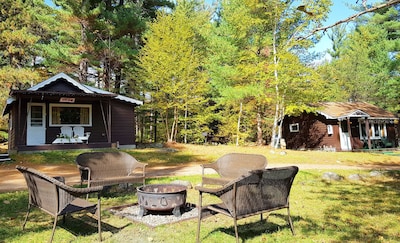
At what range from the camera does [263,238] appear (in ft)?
11.5

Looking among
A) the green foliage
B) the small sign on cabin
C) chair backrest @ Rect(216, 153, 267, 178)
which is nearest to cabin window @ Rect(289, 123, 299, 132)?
the green foliage

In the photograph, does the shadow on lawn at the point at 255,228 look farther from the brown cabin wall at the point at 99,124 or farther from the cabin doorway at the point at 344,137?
the cabin doorway at the point at 344,137

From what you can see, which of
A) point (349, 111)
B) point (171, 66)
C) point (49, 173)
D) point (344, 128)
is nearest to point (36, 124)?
point (49, 173)

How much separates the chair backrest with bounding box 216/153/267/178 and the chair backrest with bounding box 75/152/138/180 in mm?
2071

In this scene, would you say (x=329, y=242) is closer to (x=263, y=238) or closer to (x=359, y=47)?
(x=263, y=238)

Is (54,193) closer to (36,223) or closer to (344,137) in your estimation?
(36,223)

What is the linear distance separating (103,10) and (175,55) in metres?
5.74

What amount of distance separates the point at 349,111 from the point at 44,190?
2104cm

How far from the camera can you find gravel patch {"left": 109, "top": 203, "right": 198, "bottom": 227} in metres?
4.20

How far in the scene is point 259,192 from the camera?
3.35 metres

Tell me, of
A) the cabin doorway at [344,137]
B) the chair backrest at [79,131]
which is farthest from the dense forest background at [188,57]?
the chair backrest at [79,131]

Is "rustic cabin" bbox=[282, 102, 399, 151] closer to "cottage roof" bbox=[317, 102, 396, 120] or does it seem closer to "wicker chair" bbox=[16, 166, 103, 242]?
"cottage roof" bbox=[317, 102, 396, 120]

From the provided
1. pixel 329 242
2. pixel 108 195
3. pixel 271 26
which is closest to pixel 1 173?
pixel 108 195

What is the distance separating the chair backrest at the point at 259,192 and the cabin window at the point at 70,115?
13.7m
